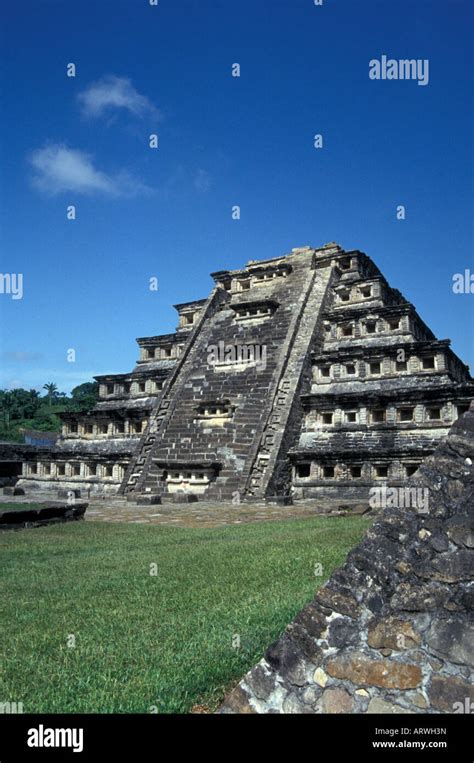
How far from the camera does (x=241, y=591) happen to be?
280 inches

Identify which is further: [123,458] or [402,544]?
[123,458]

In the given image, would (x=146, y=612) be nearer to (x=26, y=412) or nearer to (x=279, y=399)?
(x=279, y=399)

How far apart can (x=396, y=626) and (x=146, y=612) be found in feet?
11.4

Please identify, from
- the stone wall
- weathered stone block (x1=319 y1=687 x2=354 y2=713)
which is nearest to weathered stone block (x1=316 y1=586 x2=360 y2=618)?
the stone wall

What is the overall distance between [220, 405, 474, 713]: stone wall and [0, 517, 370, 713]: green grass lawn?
0.88 meters

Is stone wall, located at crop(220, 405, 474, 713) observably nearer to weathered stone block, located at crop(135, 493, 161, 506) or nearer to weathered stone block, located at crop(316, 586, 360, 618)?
weathered stone block, located at crop(316, 586, 360, 618)

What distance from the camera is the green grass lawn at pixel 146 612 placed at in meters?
4.46

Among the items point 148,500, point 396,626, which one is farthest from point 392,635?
point 148,500

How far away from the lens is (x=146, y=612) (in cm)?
638

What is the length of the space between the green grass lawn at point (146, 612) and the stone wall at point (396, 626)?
0.88 metres

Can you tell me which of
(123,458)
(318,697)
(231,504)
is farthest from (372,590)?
(123,458)

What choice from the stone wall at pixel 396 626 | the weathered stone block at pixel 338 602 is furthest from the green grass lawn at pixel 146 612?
the weathered stone block at pixel 338 602
